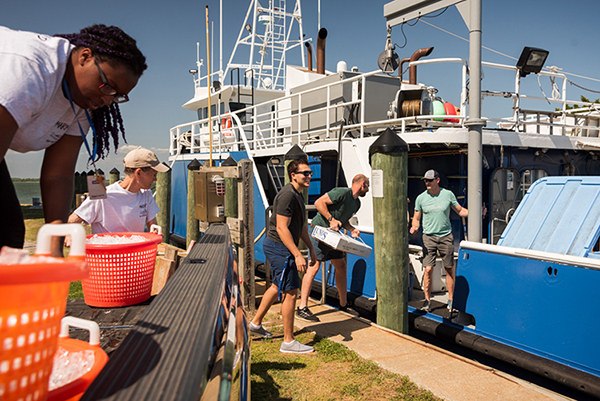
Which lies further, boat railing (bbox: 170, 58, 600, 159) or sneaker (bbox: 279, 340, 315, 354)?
boat railing (bbox: 170, 58, 600, 159)

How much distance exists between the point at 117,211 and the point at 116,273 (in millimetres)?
1586

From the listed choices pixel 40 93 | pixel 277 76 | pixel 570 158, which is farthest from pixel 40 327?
pixel 277 76

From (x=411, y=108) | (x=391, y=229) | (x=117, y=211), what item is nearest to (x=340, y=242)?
(x=391, y=229)

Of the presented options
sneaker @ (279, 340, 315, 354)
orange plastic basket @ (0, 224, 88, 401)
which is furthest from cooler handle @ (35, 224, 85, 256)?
sneaker @ (279, 340, 315, 354)

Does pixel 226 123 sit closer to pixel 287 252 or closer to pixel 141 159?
pixel 287 252

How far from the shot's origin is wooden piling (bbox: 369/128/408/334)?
5219 millimetres

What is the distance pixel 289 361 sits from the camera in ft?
14.8

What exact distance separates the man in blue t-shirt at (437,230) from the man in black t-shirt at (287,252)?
7.61ft

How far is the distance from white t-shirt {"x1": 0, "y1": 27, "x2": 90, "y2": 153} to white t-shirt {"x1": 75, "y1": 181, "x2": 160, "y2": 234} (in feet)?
6.55

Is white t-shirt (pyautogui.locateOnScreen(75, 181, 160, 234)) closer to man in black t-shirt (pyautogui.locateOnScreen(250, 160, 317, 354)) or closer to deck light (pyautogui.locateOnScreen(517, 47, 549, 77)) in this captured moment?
man in black t-shirt (pyautogui.locateOnScreen(250, 160, 317, 354))

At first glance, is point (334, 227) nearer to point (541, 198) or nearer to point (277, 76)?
point (541, 198)

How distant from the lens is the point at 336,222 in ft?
19.6

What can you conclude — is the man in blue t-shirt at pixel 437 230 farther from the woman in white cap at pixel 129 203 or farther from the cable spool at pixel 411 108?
the woman in white cap at pixel 129 203

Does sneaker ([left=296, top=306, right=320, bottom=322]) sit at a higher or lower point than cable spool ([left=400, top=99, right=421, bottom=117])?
lower
